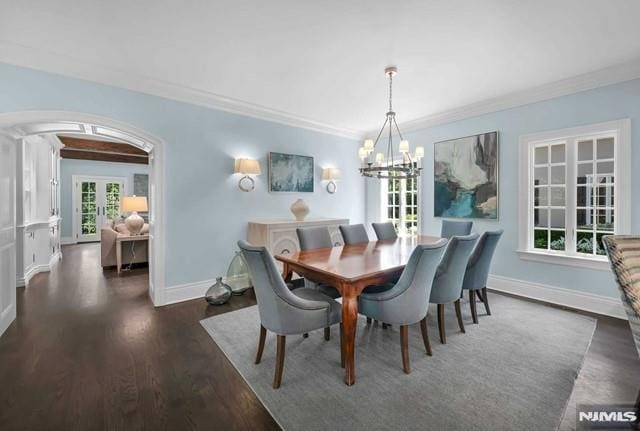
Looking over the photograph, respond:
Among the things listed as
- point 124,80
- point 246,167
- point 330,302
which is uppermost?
point 124,80

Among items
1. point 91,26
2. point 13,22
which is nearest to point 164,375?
point 91,26

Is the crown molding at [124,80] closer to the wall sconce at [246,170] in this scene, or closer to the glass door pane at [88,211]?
the wall sconce at [246,170]

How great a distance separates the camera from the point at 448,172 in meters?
4.52

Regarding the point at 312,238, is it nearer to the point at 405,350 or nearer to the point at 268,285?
the point at 268,285

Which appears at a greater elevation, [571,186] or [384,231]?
[571,186]

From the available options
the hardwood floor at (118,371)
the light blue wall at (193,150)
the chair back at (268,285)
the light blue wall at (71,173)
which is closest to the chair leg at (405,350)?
the chair back at (268,285)

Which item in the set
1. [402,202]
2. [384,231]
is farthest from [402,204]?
[384,231]

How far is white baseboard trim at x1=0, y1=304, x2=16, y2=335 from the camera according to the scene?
2.65 m

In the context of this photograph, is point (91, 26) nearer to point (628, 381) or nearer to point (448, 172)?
point (448, 172)

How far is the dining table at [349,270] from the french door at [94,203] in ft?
31.0

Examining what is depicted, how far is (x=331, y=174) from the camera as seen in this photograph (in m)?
5.11

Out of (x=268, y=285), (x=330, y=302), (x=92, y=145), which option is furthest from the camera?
(x=92, y=145)

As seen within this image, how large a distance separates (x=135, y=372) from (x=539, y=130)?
4.98m

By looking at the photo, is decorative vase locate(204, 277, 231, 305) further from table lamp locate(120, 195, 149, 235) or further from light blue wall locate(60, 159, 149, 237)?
light blue wall locate(60, 159, 149, 237)
